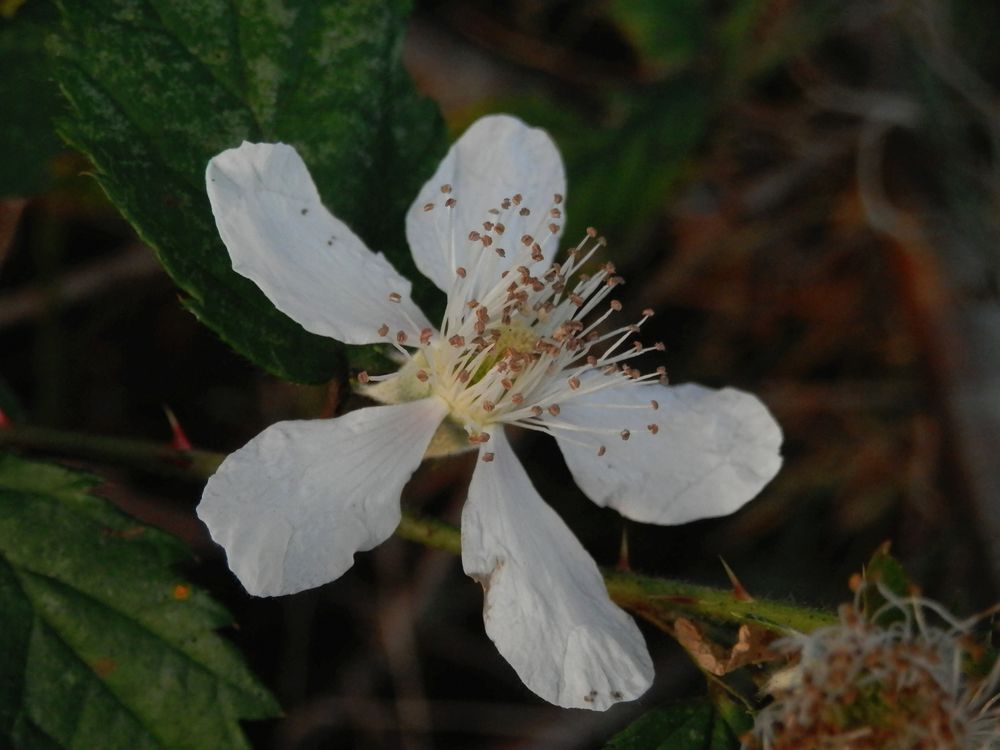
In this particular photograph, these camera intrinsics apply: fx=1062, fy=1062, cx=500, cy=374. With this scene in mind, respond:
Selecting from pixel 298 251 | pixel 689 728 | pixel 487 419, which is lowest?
pixel 689 728

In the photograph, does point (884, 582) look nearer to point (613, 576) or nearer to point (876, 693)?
point (876, 693)

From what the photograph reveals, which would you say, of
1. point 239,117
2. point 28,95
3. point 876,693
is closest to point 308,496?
point 239,117

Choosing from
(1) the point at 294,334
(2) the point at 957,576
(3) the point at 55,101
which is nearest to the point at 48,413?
(3) the point at 55,101

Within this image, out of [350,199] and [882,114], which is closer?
[350,199]

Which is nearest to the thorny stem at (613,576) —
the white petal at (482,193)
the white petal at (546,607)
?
the white petal at (546,607)

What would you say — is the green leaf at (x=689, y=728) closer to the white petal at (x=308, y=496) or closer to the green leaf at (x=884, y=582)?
the green leaf at (x=884, y=582)

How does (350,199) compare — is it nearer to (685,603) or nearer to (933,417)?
(685,603)

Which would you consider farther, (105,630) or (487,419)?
(487,419)
